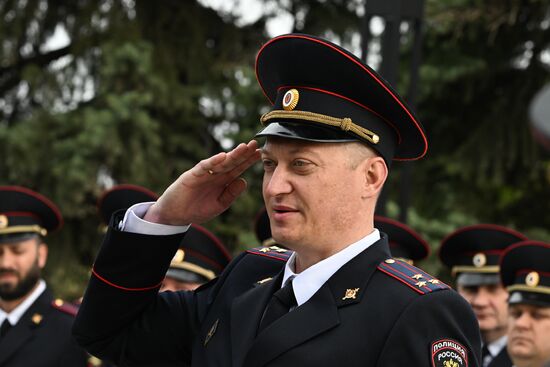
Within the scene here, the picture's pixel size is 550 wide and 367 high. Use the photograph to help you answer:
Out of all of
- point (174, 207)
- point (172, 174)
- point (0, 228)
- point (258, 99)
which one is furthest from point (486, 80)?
→ point (174, 207)

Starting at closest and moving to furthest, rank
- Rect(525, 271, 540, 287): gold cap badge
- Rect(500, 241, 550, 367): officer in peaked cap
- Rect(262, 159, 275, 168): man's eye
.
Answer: Rect(262, 159, 275, 168): man's eye < Rect(500, 241, 550, 367): officer in peaked cap < Rect(525, 271, 540, 287): gold cap badge

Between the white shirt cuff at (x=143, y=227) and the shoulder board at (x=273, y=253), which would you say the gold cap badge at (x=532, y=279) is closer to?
the shoulder board at (x=273, y=253)

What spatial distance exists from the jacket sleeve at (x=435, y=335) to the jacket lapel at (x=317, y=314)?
17 cm

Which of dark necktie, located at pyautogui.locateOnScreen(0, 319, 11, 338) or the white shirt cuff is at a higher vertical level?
the white shirt cuff

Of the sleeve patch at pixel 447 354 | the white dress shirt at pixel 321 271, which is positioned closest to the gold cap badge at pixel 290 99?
the white dress shirt at pixel 321 271

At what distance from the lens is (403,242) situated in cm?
648

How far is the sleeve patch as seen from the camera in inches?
93.6

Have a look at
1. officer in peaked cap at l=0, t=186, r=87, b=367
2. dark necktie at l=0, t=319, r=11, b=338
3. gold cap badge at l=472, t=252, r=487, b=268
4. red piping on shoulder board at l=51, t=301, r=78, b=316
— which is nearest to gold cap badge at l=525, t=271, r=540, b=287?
gold cap badge at l=472, t=252, r=487, b=268

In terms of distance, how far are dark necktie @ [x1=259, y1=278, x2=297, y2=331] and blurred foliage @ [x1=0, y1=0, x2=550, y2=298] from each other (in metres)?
7.00

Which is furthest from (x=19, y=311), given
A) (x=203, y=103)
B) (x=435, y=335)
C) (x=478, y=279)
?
(x=203, y=103)

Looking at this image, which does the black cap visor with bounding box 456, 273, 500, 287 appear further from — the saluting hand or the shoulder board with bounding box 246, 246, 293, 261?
the saluting hand

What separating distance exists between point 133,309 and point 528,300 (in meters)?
3.17

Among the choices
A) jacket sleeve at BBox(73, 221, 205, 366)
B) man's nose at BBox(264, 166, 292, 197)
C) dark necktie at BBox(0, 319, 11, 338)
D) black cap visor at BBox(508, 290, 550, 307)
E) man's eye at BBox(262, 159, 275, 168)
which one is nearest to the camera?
man's nose at BBox(264, 166, 292, 197)

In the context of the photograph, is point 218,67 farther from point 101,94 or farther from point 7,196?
point 7,196
